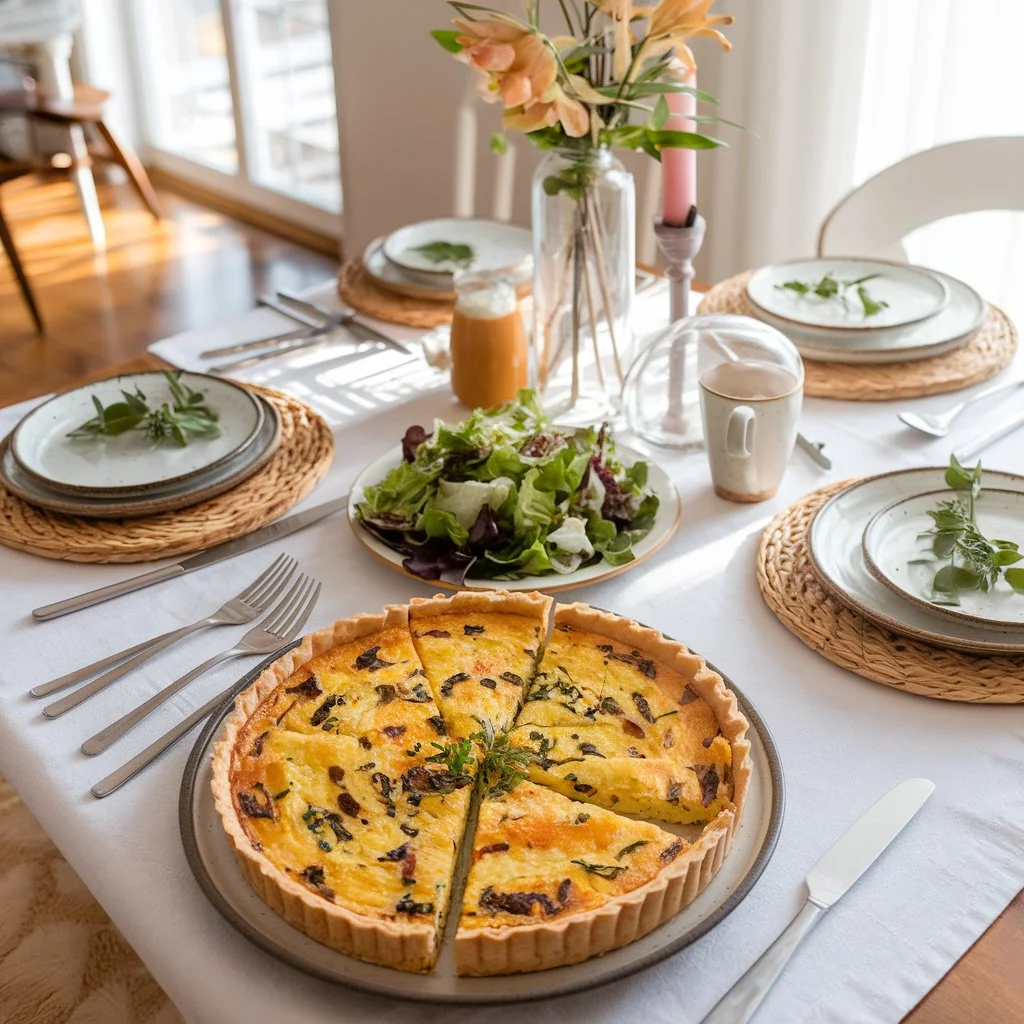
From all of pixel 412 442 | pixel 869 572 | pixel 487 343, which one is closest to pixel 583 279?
pixel 487 343

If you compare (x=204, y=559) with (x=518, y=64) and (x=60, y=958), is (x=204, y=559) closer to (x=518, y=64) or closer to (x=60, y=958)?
(x=518, y=64)

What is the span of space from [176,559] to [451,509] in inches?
13.0

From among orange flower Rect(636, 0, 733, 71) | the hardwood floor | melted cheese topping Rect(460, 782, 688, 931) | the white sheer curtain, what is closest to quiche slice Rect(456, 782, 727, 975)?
melted cheese topping Rect(460, 782, 688, 931)

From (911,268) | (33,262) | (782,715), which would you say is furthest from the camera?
(33,262)

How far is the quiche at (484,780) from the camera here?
0.84 metres

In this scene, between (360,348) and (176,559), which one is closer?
(176,559)

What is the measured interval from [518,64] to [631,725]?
2.39 ft

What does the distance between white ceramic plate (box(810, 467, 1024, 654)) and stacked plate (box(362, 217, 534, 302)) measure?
0.74 meters

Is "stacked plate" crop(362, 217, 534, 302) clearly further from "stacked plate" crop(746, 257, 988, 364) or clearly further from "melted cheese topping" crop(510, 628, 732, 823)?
"melted cheese topping" crop(510, 628, 732, 823)

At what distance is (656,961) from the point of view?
81cm

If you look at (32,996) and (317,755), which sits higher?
(317,755)

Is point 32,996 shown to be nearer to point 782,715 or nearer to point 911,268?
point 782,715

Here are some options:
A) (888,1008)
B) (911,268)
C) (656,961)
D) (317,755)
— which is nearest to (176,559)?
(317,755)

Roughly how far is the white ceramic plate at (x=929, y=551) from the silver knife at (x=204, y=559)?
620 mm
